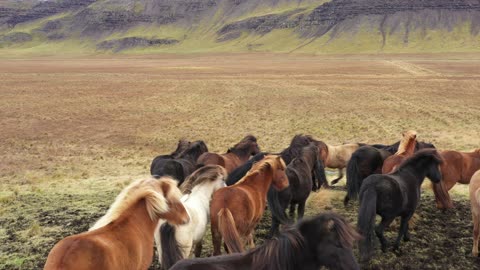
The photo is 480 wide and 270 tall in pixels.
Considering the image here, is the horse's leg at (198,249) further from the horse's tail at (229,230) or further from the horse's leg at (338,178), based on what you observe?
the horse's leg at (338,178)

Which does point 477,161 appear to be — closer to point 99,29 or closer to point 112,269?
point 112,269

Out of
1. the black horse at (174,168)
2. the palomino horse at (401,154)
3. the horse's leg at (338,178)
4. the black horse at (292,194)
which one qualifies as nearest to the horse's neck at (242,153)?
the black horse at (174,168)

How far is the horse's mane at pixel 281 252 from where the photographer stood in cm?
360

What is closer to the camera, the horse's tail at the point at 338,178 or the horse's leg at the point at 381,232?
the horse's leg at the point at 381,232

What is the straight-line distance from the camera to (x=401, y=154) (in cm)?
970

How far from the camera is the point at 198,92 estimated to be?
129ft

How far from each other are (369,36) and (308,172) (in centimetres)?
14810

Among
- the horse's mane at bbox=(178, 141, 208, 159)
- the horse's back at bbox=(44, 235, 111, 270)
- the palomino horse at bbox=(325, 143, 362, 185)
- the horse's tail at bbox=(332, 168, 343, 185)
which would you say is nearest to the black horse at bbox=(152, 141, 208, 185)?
the horse's mane at bbox=(178, 141, 208, 159)

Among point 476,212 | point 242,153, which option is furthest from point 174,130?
point 476,212

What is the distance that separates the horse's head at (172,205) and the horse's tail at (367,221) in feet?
9.45

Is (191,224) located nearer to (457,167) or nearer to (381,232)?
(381,232)

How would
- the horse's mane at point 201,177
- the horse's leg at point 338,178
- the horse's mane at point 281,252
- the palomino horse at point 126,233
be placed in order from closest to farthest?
the horse's mane at point 281,252, the palomino horse at point 126,233, the horse's mane at point 201,177, the horse's leg at point 338,178

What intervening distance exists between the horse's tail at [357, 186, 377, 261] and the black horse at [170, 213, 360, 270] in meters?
2.85

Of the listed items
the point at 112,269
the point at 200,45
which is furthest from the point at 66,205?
the point at 200,45
